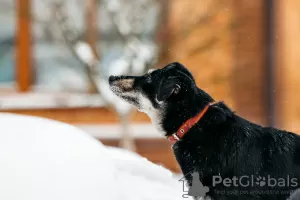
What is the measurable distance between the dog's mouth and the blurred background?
550 centimetres

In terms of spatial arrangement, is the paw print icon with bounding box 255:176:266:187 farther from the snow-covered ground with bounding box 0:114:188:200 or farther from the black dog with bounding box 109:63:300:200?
the snow-covered ground with bounding box 0:114:188:200

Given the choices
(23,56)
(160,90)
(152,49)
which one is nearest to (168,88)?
(160,90)

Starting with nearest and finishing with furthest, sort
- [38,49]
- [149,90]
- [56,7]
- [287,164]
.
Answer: [287,164]
[149,90]
[56,7]
[38,49]

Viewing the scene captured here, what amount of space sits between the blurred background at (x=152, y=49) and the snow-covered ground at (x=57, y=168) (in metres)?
5.90

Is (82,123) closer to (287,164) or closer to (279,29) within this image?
(279,29)

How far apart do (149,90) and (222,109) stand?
585mm

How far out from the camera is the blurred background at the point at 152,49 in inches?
397

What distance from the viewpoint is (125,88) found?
395 cm

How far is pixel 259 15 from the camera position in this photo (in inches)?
408

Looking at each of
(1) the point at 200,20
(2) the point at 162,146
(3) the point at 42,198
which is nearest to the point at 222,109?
(3) the point at 42,198

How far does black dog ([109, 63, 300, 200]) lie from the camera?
11.1 feet

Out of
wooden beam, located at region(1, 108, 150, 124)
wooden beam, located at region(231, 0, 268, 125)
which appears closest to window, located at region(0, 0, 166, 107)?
wooden beam, located at region(1, 108, 150, 124)

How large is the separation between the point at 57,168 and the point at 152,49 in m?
6.36

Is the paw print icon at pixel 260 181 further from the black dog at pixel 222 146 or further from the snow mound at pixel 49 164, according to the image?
the snow mound at pixel 49 164
